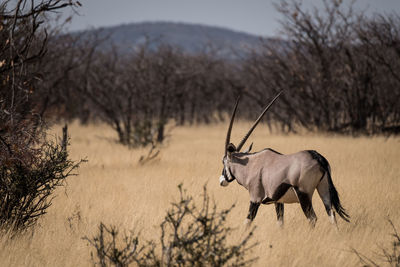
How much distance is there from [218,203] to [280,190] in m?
2.07

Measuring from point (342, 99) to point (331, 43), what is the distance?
196 cm

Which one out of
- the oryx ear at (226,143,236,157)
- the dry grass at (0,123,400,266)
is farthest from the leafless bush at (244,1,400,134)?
the oryx ear at (226,143,236,157)

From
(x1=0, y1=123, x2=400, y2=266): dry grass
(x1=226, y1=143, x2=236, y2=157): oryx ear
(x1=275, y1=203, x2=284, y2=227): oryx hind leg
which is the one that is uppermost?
(x1=226, y1=143, x2=236, y2=157): oryx ear

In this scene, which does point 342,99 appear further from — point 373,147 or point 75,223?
point 75,223

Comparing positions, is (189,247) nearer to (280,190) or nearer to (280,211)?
(280,190)

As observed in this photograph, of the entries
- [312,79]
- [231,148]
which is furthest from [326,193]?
[312,79]

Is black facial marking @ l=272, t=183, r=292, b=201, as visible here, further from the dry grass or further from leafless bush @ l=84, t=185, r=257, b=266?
leafless bush @ l=84, t=185, r=257, b=266

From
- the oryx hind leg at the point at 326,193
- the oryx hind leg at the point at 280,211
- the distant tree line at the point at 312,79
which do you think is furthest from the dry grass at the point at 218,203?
the distant tree line at the point at 312,79

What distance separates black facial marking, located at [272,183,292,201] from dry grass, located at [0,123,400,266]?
18.8 inches

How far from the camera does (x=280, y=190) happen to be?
13.0 ft

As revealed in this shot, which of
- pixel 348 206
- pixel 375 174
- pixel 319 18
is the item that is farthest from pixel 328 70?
pixel 348 206

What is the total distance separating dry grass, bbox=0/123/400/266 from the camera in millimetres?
3869

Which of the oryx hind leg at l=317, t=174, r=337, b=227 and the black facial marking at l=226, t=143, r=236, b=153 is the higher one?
the black facial marking at l=226, t=143, r=236, b=153

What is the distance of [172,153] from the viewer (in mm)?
11500
